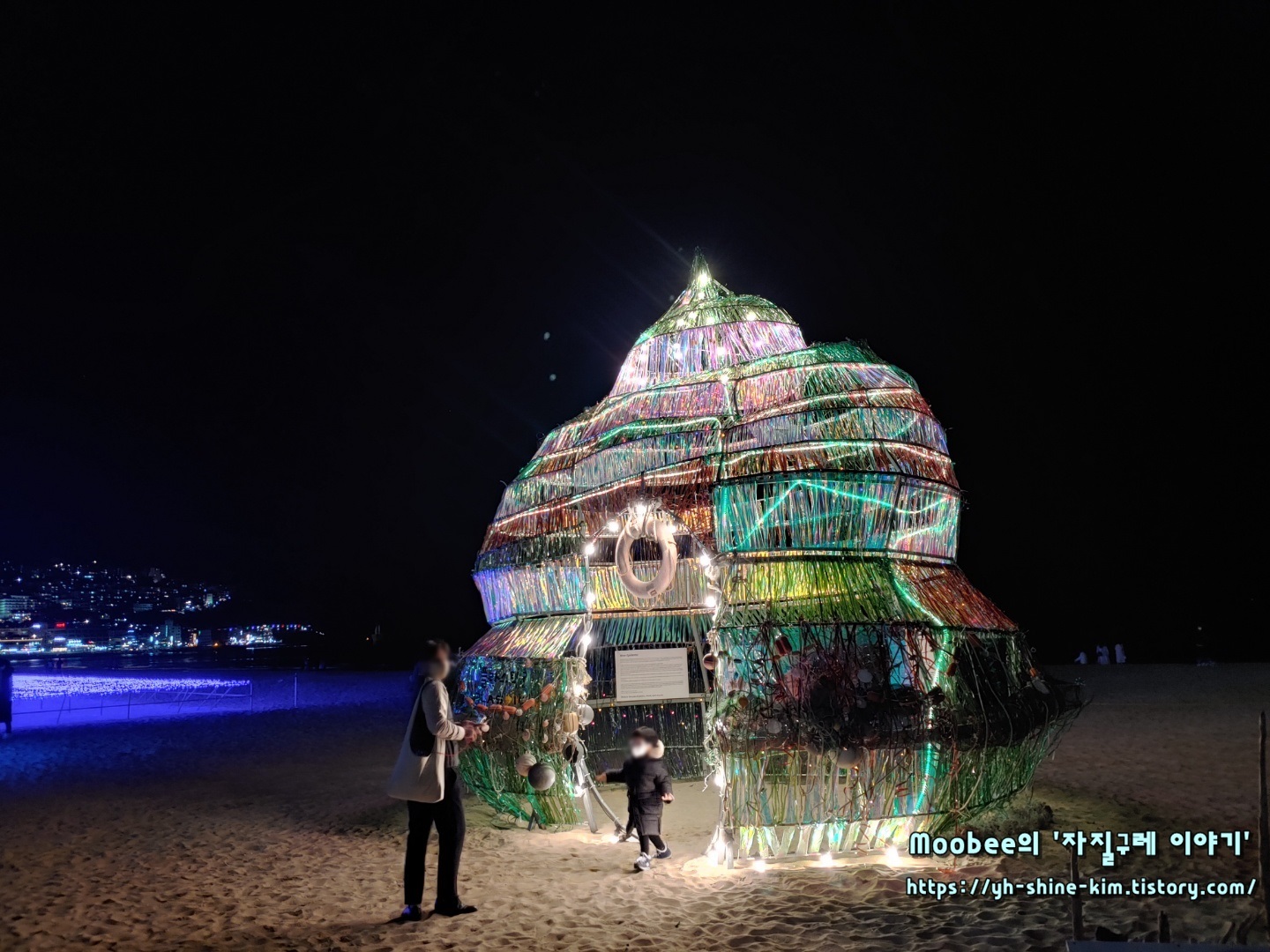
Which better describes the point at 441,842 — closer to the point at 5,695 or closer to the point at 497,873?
the point at 497,873

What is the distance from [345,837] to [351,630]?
199ft

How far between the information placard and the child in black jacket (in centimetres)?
138

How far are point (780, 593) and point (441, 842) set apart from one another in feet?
10.3

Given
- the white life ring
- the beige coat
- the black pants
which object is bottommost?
the black pants

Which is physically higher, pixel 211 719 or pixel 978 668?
pixel 978 668

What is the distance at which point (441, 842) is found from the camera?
20.6 ft

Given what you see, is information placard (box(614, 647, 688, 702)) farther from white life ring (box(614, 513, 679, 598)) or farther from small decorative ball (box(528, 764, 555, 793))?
small decorative ball (box(528, 764, 555, 793))

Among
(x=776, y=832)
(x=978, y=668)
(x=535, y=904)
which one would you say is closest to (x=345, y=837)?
(x=535, y=904)

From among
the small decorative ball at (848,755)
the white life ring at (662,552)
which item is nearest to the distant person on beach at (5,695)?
the white life ring at (662,552)

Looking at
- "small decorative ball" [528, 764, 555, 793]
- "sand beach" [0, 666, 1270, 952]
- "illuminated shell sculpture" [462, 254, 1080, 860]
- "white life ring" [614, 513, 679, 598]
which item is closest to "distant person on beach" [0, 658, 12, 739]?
"sand beach" [0, 666, 1270, 952]

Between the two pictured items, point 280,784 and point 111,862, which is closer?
point 111,862

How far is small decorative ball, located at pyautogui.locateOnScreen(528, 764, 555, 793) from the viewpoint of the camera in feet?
26.7

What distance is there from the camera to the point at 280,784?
12023 millimetres

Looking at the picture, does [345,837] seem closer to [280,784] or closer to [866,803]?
[280,784]
